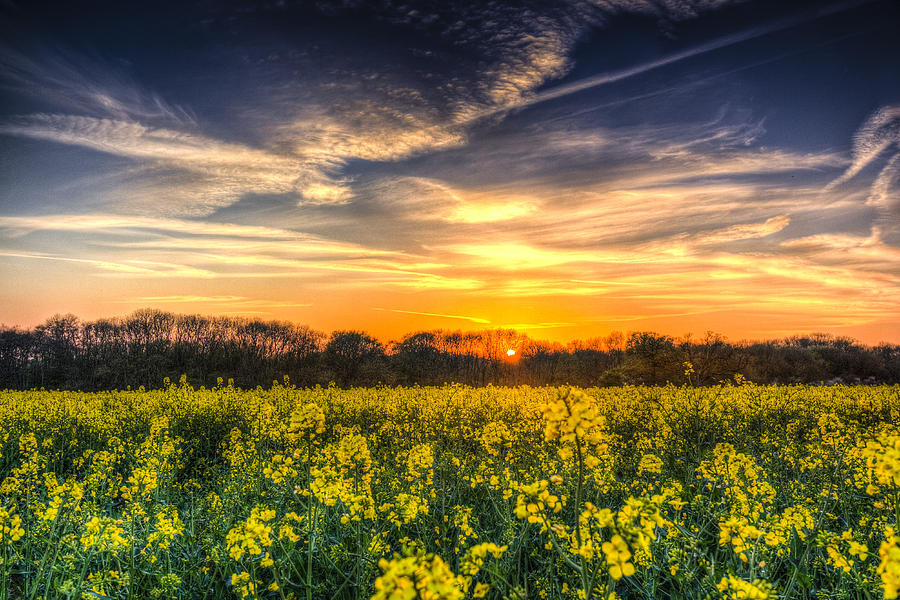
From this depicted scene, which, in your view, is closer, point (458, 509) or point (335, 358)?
point (458, 509)

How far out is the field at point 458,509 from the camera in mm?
2982

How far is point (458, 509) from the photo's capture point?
189 inches

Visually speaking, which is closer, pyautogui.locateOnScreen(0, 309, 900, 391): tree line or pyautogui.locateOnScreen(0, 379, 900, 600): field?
pyautogui.locateOnScreen(0, 379, 900, 600): field

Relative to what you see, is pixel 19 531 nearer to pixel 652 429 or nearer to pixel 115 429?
pixel 115 429

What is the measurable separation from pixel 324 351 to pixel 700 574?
41351 mm

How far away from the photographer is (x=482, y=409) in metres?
13.0

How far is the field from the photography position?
298 centimetres

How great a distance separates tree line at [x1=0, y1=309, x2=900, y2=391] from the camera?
36406mm

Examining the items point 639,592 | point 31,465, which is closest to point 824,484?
point 639,592

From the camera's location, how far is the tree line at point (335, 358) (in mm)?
36406

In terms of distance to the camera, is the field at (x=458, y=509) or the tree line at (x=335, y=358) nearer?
the field at (x=458, y=509)

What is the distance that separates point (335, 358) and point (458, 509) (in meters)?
39.3

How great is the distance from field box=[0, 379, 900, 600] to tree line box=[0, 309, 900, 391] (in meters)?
23.6

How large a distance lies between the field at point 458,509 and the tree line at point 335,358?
23.6m
